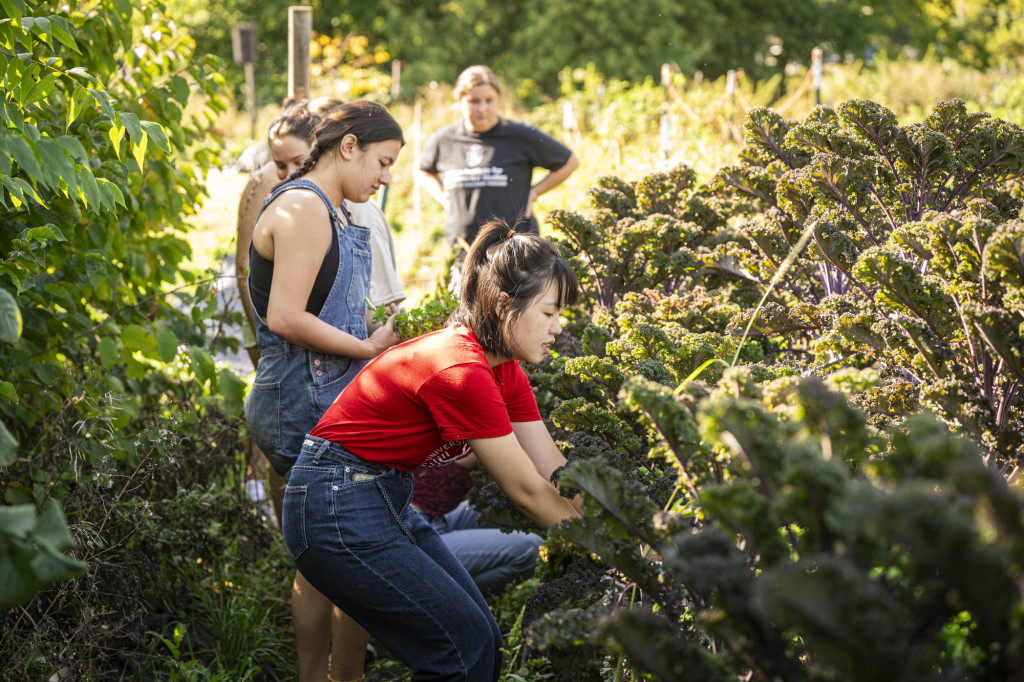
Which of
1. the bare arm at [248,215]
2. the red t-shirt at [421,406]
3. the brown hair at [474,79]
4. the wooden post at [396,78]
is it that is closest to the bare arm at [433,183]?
the brown hair at [474,79]

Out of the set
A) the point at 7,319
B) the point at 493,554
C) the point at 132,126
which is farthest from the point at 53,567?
the point at 493,554

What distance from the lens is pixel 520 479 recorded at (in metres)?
1.98

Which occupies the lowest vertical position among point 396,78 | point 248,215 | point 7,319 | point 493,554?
point 396,78

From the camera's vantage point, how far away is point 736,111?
9672mm

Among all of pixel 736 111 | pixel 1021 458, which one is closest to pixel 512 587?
pixel 1021 458

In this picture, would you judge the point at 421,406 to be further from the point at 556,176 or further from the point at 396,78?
the point at 396,78

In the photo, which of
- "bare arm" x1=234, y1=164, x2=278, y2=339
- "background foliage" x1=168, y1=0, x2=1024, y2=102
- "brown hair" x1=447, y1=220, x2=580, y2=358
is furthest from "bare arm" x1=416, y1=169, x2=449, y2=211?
"background foliage" x1=168, y1=0, x2=1024, y2=102

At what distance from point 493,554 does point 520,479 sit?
1.31 meters

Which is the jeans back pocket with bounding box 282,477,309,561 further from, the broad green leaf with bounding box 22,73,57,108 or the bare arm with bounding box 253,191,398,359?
the broad green leaf with bounding box 22,73,57,108

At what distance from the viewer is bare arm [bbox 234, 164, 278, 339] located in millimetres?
3396

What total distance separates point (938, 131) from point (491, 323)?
160 cm

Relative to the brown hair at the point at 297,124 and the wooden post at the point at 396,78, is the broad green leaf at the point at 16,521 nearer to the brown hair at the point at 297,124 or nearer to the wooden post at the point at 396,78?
the brown hair at the point at 297,124

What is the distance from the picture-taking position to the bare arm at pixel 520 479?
6.48ft

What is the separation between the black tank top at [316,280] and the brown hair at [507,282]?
1.74ft
